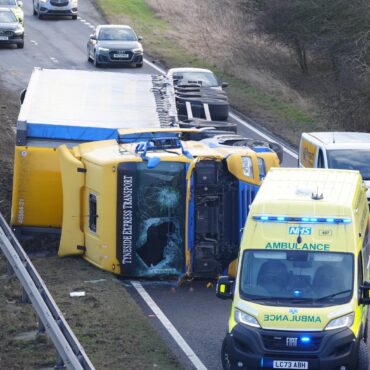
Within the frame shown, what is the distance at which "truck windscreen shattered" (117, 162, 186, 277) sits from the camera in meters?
19.3

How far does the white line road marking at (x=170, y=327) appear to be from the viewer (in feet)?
51.5

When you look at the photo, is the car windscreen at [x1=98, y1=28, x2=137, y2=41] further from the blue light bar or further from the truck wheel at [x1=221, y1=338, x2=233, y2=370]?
the truck wheel at [x1=221, y1=338, x2=233, y2=370]

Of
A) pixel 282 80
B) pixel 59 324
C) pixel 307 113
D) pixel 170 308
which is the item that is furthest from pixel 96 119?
pixel 282 80

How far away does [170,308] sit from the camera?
722 inches

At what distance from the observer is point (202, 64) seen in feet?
150

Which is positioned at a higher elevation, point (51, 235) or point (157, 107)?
point (157, 107)

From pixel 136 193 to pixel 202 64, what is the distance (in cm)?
2689

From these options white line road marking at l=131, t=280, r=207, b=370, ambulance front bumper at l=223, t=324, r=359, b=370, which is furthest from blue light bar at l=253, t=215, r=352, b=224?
white line road marking at l=131, t=280, r=207, b=370

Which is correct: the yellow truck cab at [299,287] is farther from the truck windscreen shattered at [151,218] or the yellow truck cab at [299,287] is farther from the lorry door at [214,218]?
the truck windscreen shattered at [151,218]

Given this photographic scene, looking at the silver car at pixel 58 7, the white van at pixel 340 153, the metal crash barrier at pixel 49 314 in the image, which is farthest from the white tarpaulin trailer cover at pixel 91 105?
the silver car at pixel 58 7

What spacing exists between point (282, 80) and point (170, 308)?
27315 millimetres

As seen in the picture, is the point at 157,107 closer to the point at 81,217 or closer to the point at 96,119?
the point at 96,119

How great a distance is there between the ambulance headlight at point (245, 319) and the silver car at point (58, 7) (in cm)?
4195

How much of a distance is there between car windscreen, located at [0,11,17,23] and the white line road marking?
29.0 metres
